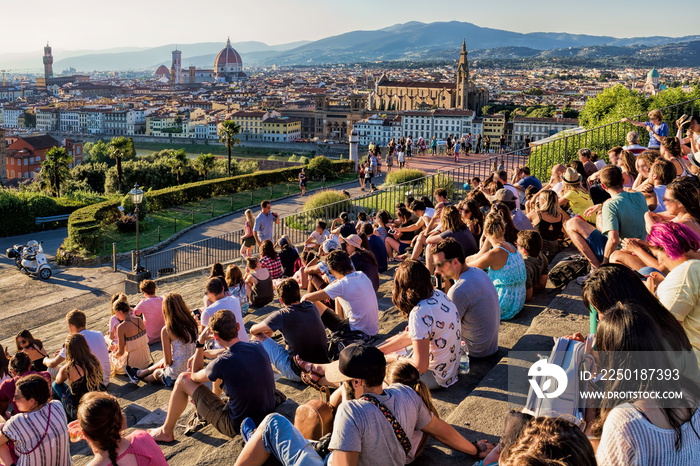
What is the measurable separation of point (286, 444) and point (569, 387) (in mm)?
1403

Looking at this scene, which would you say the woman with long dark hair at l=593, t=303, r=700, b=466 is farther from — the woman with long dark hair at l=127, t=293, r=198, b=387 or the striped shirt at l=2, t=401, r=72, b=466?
the woman with long dark hair at l=127, t=293, r=198, b=387

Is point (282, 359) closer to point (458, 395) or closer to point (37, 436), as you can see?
point (458, 395)

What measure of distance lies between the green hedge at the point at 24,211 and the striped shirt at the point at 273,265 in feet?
58.3

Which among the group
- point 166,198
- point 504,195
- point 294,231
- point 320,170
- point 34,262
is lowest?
point 34,262

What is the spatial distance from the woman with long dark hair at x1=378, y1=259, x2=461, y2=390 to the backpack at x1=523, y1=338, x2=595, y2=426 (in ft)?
3.21

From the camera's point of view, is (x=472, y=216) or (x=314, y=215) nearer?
(x=472, y=216)

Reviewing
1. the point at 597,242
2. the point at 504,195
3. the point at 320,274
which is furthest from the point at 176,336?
the point at 504,195

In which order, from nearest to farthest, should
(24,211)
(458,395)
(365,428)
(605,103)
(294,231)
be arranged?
(365,428)
(458,395)
(294,231)
(24,211)
(605,103)

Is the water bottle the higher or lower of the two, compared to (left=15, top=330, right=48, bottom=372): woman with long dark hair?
higher

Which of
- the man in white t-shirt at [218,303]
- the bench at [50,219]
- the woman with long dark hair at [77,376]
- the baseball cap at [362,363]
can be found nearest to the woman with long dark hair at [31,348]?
the woman with long dark hair at [77,376]

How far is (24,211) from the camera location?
23547mm

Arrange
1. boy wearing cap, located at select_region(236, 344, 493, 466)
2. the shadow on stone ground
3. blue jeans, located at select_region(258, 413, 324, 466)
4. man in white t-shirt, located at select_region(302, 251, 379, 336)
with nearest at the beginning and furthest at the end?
boy wearing cap, located at select_region(236, 344, 493, 466), blue jeans, located at select_region(258, 413, 324, 466), the shadow on stone ground, man in white t-shirt, located at select_region(302, 251, 379, 336)

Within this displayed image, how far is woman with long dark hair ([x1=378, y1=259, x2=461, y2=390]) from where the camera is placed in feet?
13.5

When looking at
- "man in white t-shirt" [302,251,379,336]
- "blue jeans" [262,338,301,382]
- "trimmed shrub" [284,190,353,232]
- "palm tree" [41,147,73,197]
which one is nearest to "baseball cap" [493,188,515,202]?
"man in white t-shirt" [302,251,379,336]
